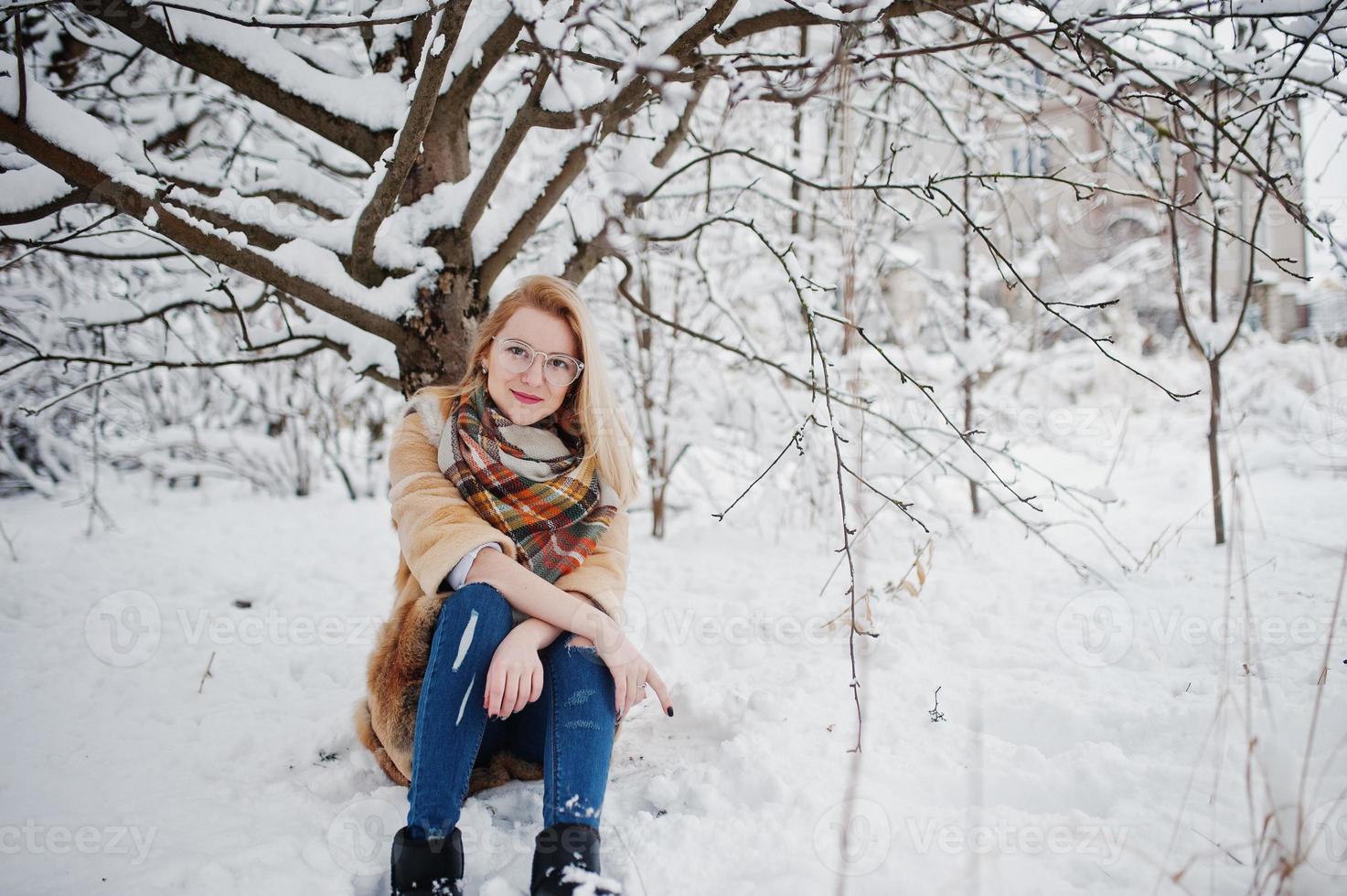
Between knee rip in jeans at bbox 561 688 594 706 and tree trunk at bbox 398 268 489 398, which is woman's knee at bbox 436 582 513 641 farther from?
tree trunk at bbox 398 268 489 398

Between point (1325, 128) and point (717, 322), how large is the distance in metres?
2.63

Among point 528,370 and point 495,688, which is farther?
point 528,370

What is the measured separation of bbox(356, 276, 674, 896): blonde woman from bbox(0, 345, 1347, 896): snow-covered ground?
121 mm

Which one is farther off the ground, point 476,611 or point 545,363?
point 545,363

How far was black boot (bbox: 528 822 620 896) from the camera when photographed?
108 centimetres

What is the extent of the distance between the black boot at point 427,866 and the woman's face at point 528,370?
853 millimetres

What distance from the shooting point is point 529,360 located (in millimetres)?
1531

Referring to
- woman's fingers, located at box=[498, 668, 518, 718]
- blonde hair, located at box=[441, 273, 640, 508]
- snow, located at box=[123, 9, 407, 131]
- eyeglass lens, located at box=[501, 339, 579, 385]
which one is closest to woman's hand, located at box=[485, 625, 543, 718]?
woman's fingers, located at box=[498, 668, 518, 718]

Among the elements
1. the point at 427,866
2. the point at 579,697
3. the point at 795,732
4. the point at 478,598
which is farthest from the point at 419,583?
the point at 795,732

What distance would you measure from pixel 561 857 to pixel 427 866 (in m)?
0.22

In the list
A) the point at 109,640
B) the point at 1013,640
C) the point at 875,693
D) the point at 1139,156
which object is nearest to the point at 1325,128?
the point at 1139,156

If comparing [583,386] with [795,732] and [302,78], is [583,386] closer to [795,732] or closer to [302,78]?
[795,732]

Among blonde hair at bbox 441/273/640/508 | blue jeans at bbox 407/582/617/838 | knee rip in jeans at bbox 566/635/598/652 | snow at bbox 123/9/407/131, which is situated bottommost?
blue jeans at bbox 407/582/617/838

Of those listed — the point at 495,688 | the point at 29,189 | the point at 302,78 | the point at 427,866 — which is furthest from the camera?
the point at 302,78
